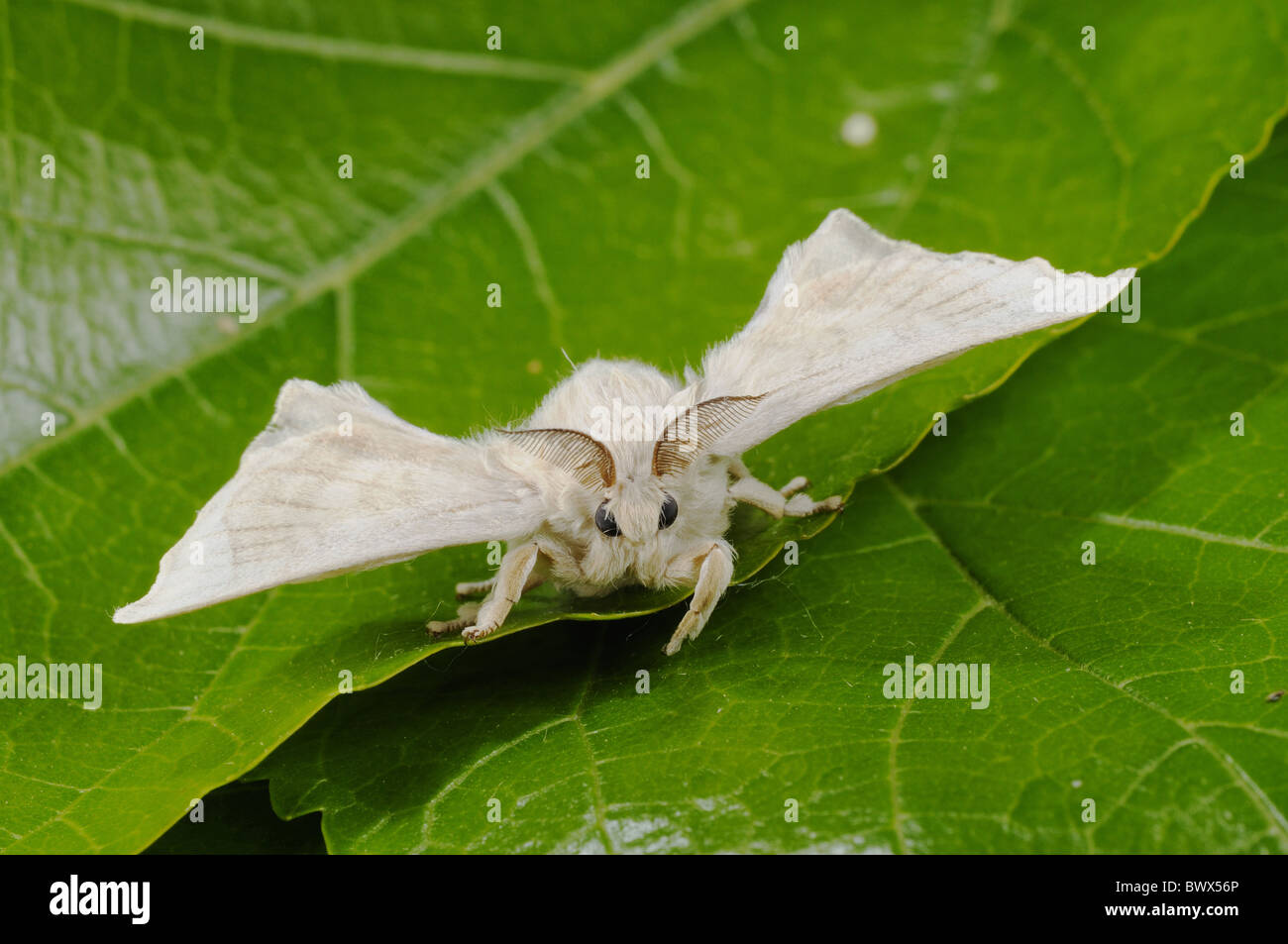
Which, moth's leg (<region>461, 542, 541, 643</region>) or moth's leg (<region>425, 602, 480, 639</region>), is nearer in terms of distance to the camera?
moth's leg (<region>461, 542, 541, 643</region>)

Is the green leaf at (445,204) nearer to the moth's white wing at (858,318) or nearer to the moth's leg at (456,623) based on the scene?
the moth's leg at (456,623)

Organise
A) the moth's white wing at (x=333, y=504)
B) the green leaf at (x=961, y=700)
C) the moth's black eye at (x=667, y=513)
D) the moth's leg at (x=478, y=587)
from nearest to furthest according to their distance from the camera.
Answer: the green leaf at (x=961, y=700), the moth's white wing at (x=333, y=504), the moth's black eye at (x=667, y=513), the moth's leg at (x=478, y=587)

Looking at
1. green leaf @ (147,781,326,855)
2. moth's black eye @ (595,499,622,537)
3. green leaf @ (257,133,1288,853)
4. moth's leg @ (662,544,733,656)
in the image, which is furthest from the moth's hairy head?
green leaf @ (147,781,326,855)

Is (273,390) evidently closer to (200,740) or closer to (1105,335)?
(200,740)

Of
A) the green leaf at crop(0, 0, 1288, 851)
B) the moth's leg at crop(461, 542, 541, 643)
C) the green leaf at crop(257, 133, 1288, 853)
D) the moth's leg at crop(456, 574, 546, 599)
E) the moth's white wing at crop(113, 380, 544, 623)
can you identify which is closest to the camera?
the green leaf at crop(257, 133, 1288, 853)

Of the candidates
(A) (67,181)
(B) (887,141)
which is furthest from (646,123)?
(A) (67,181)

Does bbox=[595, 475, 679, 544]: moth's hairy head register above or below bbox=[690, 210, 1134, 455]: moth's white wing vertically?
below

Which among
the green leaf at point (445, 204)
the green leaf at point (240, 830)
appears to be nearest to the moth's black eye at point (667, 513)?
the green leaf at point (445, 204)

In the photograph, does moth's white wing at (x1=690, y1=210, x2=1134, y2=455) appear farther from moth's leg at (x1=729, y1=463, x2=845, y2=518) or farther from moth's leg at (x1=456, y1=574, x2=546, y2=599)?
moth's leg at (x1=456, y1=574, x2=546, y2=599)

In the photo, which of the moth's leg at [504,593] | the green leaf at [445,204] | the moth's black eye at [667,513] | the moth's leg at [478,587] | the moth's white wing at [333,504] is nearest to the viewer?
the moth's white wing at [333,504]
